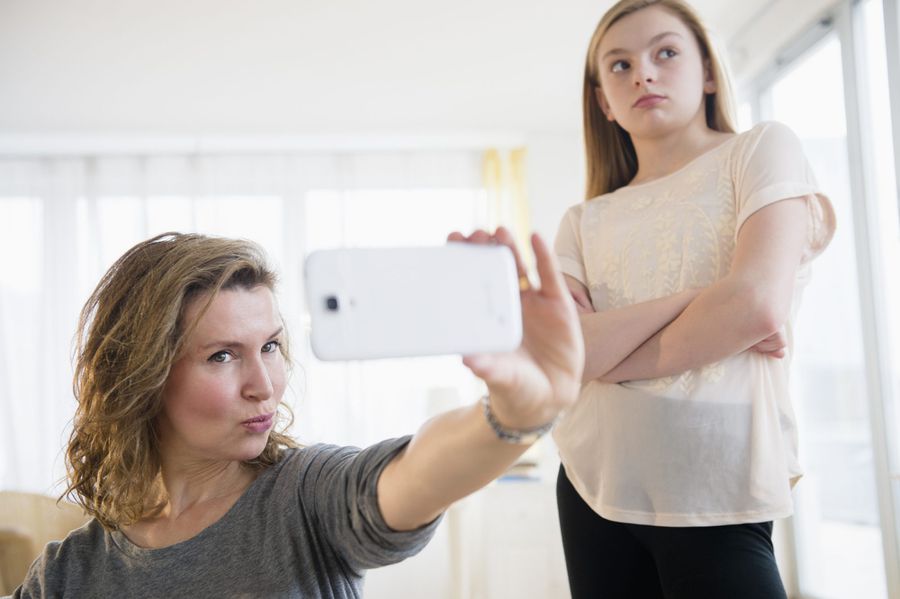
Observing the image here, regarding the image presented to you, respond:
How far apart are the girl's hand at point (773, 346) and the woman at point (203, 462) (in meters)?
0.56

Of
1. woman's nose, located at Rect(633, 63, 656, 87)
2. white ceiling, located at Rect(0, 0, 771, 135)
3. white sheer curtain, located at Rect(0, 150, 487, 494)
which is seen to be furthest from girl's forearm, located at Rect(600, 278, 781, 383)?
white sheer curtain, located at Rect(0, 150, 487, 494)

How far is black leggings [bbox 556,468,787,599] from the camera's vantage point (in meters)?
1.05

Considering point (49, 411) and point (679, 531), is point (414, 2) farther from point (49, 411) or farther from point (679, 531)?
point (49, 411)

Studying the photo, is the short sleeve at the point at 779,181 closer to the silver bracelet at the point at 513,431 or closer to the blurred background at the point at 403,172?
the silver bracelet at the point at 513,431

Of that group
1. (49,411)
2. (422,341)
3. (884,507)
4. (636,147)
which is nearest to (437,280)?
(422,341)

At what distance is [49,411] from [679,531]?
15.4ft

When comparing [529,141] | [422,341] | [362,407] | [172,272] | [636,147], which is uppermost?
[529,141]

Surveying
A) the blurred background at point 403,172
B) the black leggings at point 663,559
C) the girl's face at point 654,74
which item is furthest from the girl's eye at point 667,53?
the blurred background at point 403,172

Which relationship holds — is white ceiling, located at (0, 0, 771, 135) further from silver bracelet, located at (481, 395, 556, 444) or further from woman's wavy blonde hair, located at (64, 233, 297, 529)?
silver bracelet, located at (481, 395, 556, 444)

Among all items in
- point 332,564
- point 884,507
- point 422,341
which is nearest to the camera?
point 422,341

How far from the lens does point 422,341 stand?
63 centimetres

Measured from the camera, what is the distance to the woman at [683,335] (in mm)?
1106

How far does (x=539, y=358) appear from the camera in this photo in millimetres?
A: 680

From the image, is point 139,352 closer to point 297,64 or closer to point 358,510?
point 358,510
